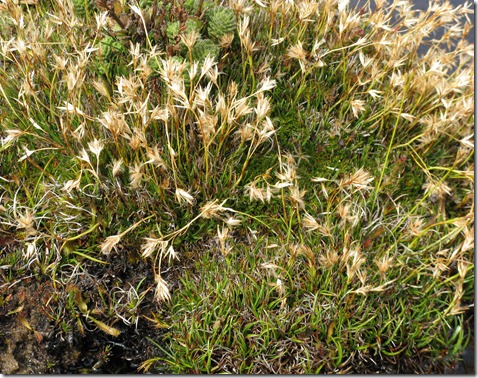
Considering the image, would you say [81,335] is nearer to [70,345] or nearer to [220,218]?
[70,345]

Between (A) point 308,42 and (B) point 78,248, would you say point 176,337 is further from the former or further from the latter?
(A) point 308,42

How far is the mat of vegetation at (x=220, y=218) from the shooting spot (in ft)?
6.93

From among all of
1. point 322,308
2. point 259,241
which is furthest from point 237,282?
point 322,308

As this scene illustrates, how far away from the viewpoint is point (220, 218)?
211 centimetres

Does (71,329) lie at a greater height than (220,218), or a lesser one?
lesser

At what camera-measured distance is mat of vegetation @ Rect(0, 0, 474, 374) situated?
2.11 meters

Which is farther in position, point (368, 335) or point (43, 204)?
point (43, 204)

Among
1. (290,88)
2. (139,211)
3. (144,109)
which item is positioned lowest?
(139,211)

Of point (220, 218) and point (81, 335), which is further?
point (81, 335)

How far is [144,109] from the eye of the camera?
78.1 inches

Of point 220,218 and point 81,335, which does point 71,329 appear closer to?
point 81,335

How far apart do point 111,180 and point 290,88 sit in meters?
1.09

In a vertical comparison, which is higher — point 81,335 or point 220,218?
point 220,218

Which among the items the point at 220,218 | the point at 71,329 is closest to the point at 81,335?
the point at 71,329
